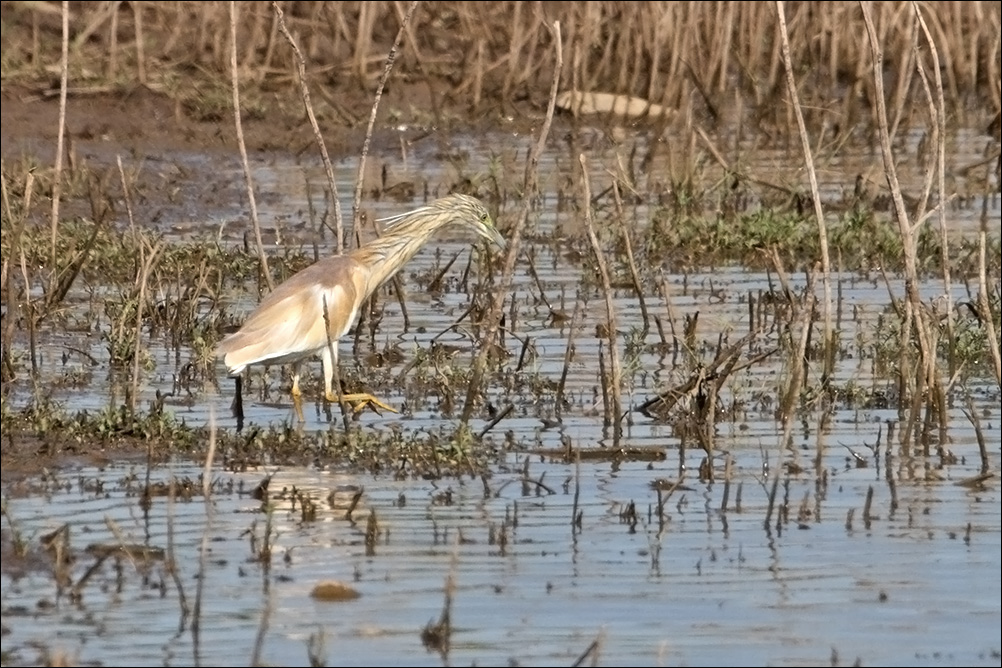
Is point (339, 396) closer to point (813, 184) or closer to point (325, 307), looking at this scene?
point (325, 307)

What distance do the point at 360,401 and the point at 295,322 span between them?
432mm

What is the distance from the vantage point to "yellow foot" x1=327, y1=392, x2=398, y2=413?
306 inches

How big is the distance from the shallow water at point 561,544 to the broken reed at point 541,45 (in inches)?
327

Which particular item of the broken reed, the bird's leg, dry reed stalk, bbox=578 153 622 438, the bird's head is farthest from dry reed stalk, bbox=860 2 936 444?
the broken reed

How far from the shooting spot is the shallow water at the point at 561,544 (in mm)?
5289

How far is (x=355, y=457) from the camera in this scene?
23.6 ft

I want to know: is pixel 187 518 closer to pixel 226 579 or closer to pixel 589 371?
pixel 226 579

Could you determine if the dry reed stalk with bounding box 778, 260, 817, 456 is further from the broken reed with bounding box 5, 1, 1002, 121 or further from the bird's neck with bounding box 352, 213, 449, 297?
the broken reed with bounding box 5, 1, 1002, 121

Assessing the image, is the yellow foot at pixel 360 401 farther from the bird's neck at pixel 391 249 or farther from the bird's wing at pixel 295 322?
the bird's neck at pixel 391 249

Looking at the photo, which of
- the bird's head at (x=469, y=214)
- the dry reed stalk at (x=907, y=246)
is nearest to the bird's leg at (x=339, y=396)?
the bird's head at (x=469, y=214)

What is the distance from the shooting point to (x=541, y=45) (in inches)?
750

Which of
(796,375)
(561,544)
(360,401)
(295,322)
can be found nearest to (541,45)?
(360,401)

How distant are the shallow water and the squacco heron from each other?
0.98ft

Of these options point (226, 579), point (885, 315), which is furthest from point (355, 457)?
point (885, 315)
